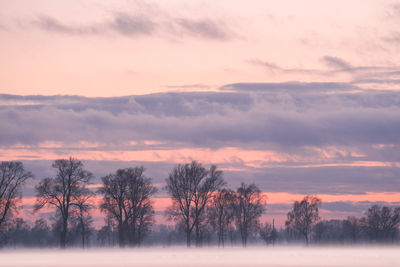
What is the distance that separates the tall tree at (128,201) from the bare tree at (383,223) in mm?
90323

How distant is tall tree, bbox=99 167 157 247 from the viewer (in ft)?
332

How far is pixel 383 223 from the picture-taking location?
174875mm

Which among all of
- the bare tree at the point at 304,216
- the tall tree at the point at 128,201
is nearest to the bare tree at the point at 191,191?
the tall tree at the point at 128,201

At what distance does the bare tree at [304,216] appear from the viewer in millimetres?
161000

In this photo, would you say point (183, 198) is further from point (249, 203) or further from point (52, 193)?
point (249, 203)

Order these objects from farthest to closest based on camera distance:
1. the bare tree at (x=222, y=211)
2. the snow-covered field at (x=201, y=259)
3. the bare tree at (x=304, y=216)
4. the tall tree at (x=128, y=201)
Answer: the bare tree at (x=304, y=216) < the bare tree at (x=222, y=211) < the tall tree at (x=128, y=201) < the snow-covered field at (x=201, y=259)

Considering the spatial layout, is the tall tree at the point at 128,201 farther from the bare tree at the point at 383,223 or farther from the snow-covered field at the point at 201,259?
the bare tree at the point at 383,223

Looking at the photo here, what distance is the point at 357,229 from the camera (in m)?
188

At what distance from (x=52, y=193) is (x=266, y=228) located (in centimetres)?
8083

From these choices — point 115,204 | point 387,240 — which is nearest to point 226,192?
point 115,204

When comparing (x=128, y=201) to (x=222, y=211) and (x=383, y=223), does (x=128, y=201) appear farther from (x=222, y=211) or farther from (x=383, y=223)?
(x=383, y=223)

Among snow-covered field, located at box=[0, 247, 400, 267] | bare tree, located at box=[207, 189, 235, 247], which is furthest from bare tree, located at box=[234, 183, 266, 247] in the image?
snow-covered field, located at box=[0, 247, 400, 267]

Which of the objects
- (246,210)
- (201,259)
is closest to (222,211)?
(246,210)

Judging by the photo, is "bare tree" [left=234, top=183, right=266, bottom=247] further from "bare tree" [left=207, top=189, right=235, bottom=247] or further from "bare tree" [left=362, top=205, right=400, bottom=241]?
"bare tree" [left=362, top=205, right=400, bottom=241]
